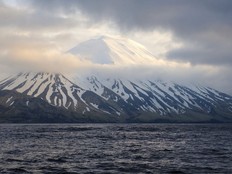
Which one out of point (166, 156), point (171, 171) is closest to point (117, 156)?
point (166, 156)

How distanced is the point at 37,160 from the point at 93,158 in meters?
8.42

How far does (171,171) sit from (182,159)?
39.6ft

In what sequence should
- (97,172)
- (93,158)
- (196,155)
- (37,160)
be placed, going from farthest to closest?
(196,155) → (93,158) → (37,160) → (97,172)

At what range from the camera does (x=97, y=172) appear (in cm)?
4697

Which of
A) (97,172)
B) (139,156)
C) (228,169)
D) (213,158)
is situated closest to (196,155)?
(213,158)

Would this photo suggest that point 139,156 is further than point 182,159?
Yes

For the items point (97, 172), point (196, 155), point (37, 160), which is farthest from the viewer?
point (196, 155)

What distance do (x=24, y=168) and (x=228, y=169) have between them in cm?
2424

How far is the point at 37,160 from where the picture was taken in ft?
188

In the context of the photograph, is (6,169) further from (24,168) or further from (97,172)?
(97,172)

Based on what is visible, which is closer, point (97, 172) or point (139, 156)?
point (97, 172)

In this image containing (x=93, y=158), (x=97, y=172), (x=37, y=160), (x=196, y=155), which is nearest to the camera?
(x=97, y=172)

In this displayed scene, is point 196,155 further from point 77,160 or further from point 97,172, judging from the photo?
point 97,172

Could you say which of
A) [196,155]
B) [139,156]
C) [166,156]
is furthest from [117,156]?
[196,155]
